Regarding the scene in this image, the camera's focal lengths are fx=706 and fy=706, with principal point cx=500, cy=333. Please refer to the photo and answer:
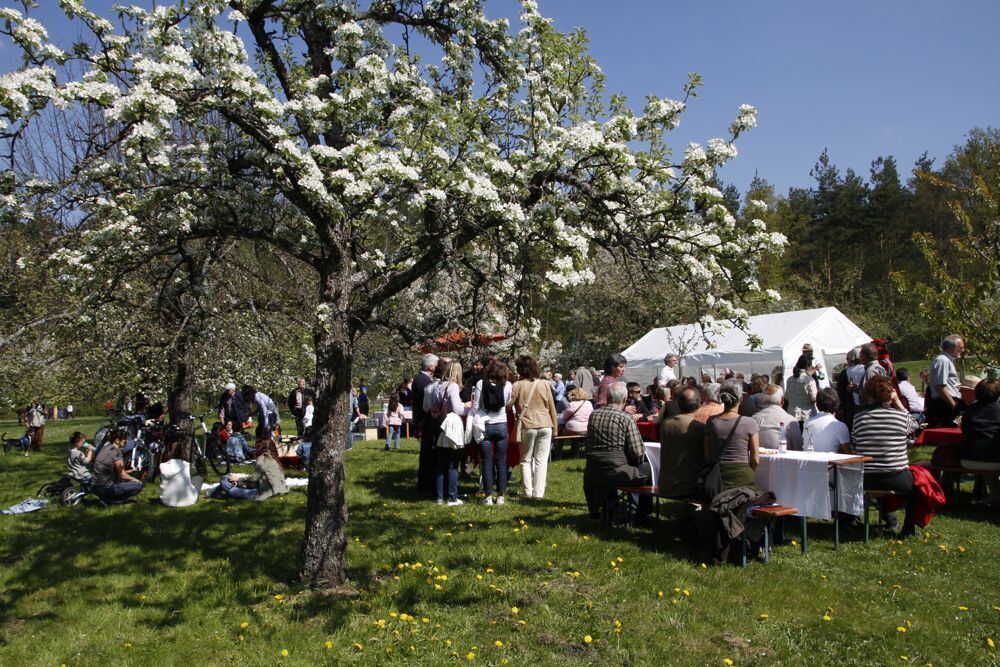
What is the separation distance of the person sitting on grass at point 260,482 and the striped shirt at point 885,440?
282 inches

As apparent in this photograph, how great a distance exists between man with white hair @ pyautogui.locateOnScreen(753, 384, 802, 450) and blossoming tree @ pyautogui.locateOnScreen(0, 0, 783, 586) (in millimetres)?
2931

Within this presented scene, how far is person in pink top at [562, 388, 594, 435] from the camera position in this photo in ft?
37.9

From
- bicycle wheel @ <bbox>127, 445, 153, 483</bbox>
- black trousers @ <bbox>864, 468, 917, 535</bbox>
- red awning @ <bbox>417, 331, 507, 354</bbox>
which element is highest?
red awning @ <bbox>417, 331, 507, 354</bbox>

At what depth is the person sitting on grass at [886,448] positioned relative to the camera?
23.5ft

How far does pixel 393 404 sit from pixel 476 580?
32.3ft

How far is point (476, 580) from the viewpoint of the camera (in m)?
6.03

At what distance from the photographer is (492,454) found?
8820 millimetres

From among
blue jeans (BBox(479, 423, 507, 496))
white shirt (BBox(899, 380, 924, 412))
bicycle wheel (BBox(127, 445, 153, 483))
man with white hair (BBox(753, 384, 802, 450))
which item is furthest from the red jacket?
bicycle wheel (BBox(127, 445, 153, 483))

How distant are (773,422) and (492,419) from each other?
328 cm

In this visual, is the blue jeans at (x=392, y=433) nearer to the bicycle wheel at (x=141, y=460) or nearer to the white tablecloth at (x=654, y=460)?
the bicycle wheel at (x=141, y=460)

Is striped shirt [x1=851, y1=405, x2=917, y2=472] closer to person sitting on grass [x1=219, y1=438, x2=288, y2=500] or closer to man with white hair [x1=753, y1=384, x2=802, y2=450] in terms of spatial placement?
→ man with white hair [x1=753, y1=384, x2=802, y2=450]

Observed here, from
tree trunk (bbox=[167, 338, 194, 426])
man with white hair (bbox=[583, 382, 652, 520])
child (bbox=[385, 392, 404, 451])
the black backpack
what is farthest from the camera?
child (bbox=[385, 392, 404, 451])

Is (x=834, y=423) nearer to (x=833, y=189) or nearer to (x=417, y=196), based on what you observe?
(x=417, y=196)

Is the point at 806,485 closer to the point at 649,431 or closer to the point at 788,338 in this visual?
the point at 649,431
